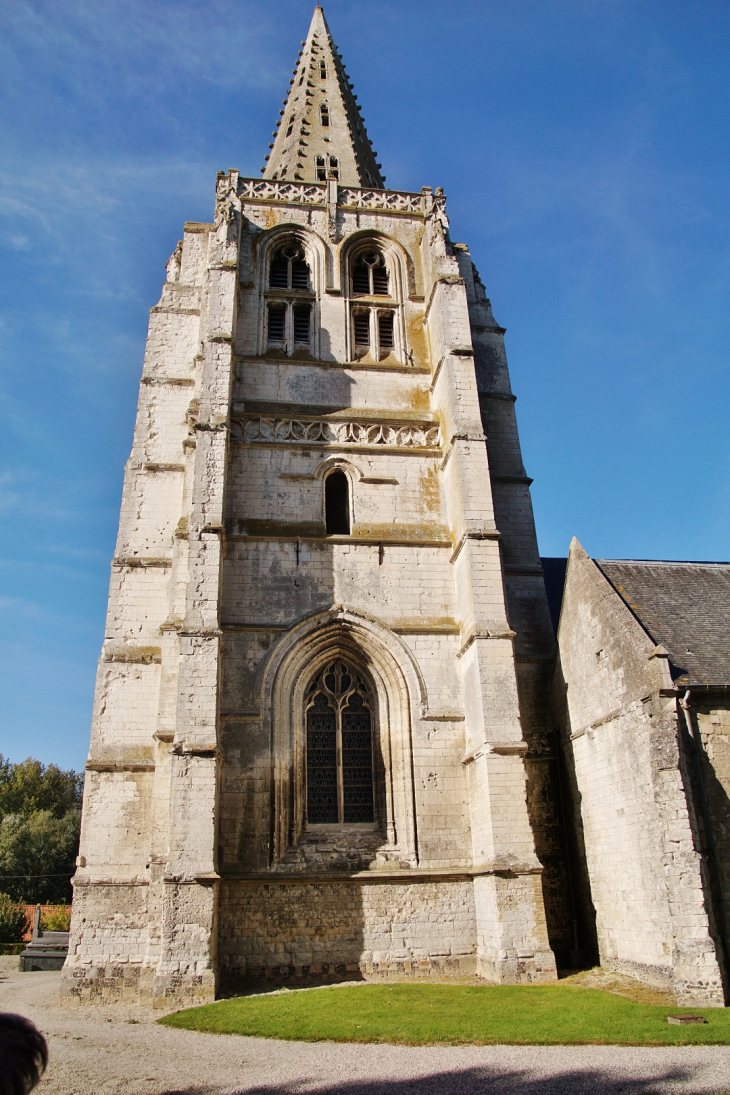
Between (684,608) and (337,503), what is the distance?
283 inches

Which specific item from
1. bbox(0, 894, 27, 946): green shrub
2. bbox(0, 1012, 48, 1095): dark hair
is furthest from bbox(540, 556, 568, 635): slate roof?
bbox(0, 894, 27, 946): green shrub

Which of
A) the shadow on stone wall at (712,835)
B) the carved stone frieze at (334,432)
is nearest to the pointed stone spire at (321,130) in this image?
the carved stone frieze at (334,432)

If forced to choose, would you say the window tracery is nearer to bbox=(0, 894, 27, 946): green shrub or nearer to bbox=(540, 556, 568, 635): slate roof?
bbox=(540, 556, 568, 635): slate roof

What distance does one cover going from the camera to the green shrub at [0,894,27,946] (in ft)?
71.9

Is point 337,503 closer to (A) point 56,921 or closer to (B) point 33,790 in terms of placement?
(A) point 56,921

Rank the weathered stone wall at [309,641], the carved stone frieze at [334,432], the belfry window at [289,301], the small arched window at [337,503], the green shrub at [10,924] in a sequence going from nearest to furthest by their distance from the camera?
the weathered stone wall at [309,641], the small arched window at [337,503], the carved stone frieze at [334,432], the belfry window at [289,301], the green shrub at [10,924]

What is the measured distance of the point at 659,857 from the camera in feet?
35.7

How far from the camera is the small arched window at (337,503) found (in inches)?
637

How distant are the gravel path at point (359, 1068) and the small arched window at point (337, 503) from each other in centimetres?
957

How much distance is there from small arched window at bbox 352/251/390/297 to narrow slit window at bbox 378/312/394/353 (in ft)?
2.37

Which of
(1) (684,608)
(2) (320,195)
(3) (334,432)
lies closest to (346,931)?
(1) (684,608)

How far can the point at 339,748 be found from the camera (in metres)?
14.0

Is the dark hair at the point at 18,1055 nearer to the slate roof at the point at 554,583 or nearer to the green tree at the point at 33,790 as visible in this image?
the slate roof at the point at 554,583

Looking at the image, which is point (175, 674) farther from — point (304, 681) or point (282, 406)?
point (282, 406)
